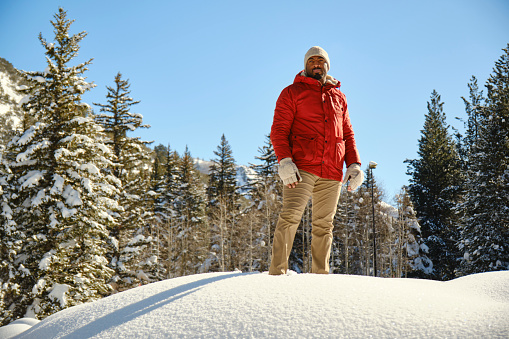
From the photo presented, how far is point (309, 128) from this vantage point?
3.61 m

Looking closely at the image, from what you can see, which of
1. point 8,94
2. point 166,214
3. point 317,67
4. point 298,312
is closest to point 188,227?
point 166,214

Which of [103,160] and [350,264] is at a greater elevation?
[103,160]

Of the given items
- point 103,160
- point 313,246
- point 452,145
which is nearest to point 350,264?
point 452,145

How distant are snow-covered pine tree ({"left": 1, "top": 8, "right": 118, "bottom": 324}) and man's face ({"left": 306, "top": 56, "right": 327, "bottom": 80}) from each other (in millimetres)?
10535

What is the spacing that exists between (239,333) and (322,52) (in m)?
2.92

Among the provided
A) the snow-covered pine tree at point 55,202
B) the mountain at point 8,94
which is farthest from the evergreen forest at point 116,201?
the mountain at point 8,94

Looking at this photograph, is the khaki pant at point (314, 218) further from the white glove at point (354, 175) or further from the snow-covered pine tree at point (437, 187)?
the snow-covered pine tree at point (437, 187)

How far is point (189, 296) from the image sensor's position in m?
2.51

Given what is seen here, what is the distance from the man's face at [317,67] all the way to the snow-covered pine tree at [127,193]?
16182 millimetres

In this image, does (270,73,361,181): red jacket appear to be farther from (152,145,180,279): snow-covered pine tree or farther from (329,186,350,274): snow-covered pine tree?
(329,186,350,274): snow-covered pine tree

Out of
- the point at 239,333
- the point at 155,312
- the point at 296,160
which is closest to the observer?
the point at 239,333

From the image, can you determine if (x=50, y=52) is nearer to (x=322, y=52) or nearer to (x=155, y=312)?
(x=322, y=52)

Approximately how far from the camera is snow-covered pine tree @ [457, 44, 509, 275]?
16.2 metres

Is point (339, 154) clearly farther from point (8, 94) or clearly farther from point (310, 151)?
point (8, 94)
